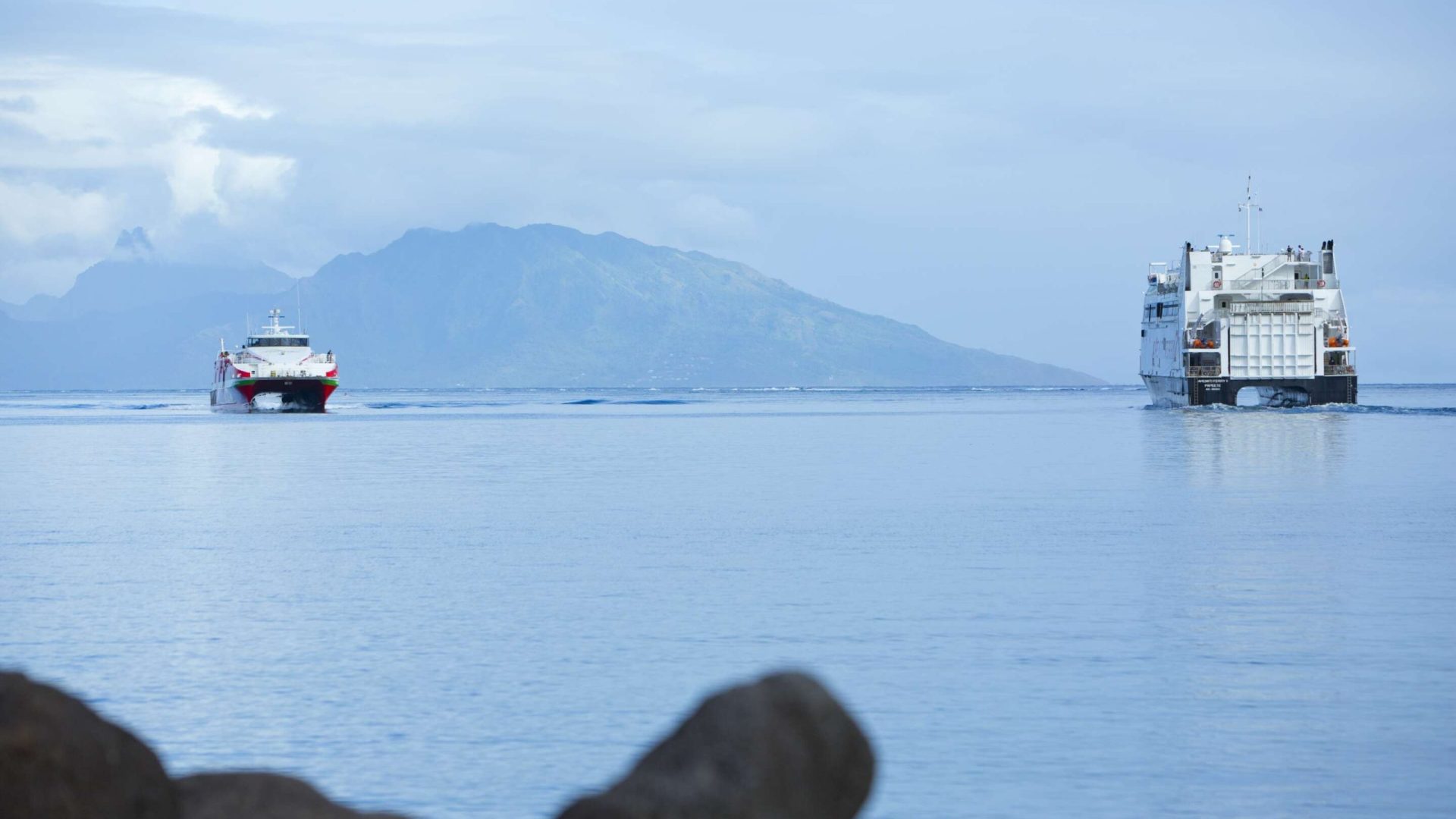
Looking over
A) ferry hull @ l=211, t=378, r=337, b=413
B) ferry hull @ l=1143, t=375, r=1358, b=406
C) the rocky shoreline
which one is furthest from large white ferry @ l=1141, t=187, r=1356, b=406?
the rocky shoreline

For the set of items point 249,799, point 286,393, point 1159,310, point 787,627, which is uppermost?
point 1159,310

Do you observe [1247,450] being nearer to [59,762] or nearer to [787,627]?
[787,627]

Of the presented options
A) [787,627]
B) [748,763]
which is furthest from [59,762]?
[787,627]

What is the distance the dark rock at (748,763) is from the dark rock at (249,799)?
35.0 inches

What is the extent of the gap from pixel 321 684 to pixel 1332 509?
18080mm

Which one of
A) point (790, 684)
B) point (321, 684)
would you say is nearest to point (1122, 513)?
point (321, 684)

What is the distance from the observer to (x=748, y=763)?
5188 millimetres

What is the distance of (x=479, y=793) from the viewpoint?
8570mm

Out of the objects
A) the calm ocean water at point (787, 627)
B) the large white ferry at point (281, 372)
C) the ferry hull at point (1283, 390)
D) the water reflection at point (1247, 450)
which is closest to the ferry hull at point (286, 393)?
the large white ferry at point (281, 372)

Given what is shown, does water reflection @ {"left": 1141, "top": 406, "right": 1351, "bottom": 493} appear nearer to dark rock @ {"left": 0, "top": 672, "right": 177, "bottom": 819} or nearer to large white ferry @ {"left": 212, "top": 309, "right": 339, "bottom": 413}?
dark rock @ {"left": 0, "top": 672, "right": 177, "bottom": 819}

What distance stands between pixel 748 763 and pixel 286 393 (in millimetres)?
89316

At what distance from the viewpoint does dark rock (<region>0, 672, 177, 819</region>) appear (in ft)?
16.2

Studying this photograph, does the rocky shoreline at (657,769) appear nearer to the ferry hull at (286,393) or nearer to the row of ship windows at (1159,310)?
the row of ship windows at (1159,310)

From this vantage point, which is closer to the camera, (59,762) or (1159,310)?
(59,762)
